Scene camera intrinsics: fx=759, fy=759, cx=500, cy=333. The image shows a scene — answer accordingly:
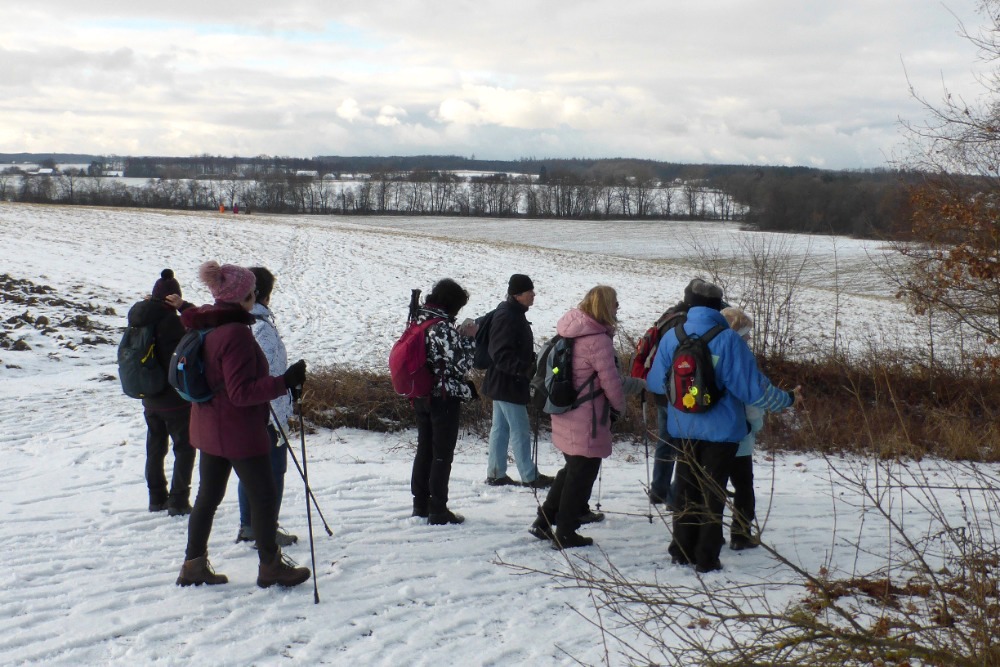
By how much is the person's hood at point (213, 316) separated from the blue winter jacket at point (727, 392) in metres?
2.76

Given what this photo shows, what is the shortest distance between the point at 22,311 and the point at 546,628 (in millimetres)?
14010

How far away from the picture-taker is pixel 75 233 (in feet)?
102

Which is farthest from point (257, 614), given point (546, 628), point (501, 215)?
point (501, 215)

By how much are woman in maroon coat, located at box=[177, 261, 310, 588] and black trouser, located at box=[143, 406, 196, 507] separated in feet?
4.33

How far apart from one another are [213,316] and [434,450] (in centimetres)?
208

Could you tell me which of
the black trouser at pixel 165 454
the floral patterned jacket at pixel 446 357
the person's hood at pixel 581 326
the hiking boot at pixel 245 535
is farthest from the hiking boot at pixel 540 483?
the black trouser at pixel 165 454

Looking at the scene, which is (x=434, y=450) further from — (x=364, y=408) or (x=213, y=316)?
(x=364, y=408)

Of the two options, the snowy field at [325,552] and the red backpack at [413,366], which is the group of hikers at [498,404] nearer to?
the red backpack at [413,366]

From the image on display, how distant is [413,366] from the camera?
555 centimetres

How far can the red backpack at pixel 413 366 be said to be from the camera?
556 cm

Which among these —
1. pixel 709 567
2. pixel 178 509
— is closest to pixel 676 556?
pixel 709 567

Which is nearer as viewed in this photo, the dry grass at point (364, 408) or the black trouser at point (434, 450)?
the black trouser at point (434, 450)

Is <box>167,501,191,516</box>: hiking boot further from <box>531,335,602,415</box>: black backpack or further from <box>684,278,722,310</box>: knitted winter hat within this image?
<box>684,278,722,310</box>: knitted winter hat

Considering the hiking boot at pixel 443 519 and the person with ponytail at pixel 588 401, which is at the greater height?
the person with ponytail at pixel 588 401
